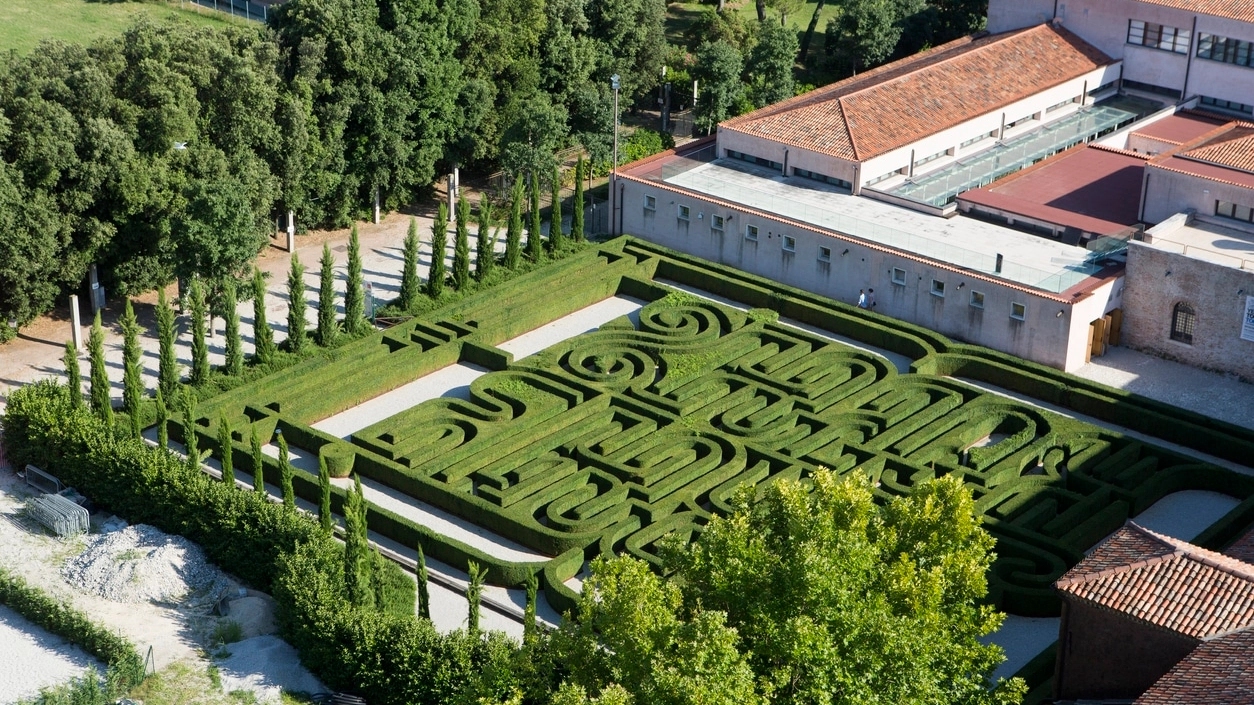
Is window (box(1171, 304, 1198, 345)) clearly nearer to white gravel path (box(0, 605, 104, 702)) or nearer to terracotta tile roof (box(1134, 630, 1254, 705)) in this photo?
terracotta tile roof (box(1134, 630, 1254, 705))

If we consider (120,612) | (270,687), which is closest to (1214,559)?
(270,687)

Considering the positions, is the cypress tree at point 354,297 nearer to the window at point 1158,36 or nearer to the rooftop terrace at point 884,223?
the rooftop terrace at point 884,223

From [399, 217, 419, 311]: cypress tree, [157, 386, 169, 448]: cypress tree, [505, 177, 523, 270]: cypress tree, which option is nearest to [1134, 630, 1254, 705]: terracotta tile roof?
[157, 386, 169, 448]: cypress tree

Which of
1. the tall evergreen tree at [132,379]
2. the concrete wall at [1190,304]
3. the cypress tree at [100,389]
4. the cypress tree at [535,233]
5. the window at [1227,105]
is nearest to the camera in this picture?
the tall evergreen tree at [132,379]

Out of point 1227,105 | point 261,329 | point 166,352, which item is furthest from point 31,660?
point 1227,105

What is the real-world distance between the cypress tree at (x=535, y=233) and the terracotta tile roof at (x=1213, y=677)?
37.5m

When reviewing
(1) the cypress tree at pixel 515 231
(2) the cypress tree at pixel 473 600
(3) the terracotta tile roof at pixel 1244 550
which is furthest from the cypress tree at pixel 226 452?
(3) the terracotta tile roof at pixel 1244 550

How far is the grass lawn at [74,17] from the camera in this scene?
9181 centimetres

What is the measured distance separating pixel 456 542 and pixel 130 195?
2150 centimetres

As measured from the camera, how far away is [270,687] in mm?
43688

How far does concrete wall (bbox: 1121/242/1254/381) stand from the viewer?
59.3 m

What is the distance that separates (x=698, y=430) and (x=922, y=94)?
24.6 m

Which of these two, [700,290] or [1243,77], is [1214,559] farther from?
[1243,77]

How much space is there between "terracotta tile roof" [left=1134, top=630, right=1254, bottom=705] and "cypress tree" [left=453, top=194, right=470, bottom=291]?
3634 cm
